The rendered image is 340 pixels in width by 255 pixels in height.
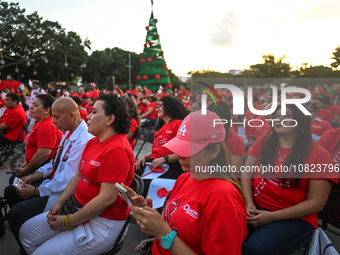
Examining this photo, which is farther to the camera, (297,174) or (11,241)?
(11,241)

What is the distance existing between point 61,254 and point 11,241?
147 cm

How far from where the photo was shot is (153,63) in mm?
25141

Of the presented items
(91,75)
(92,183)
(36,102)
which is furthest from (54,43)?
(92,183)

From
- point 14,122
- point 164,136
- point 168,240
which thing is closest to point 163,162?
point 164,136

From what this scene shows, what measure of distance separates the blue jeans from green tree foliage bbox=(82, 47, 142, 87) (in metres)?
40.7

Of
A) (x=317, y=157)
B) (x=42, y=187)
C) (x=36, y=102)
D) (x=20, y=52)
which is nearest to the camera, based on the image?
(x=317, y=157)

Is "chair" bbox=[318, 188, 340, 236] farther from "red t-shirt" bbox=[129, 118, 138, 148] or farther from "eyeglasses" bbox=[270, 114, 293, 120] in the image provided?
"red t-shirt" bbox=[129, 118, 138, 148]

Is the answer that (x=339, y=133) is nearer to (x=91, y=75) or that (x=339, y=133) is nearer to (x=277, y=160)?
(x=277, y=160)

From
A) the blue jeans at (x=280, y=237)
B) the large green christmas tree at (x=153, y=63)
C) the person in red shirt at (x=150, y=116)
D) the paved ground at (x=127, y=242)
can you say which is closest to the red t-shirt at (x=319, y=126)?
Result: the paved ground at (x=127, y=242)

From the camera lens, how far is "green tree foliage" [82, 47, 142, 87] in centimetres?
4251

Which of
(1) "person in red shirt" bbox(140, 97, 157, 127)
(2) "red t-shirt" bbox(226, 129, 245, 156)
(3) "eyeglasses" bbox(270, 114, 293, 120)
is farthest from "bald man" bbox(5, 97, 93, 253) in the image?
(1) "person in red shirt" bbox(140, 97, 157, 127)

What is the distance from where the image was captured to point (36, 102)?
3.20 m

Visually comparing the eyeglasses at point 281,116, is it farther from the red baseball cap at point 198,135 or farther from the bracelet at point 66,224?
the bracelet at point 66,224

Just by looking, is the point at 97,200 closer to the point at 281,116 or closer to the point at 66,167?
the point at 66,167
